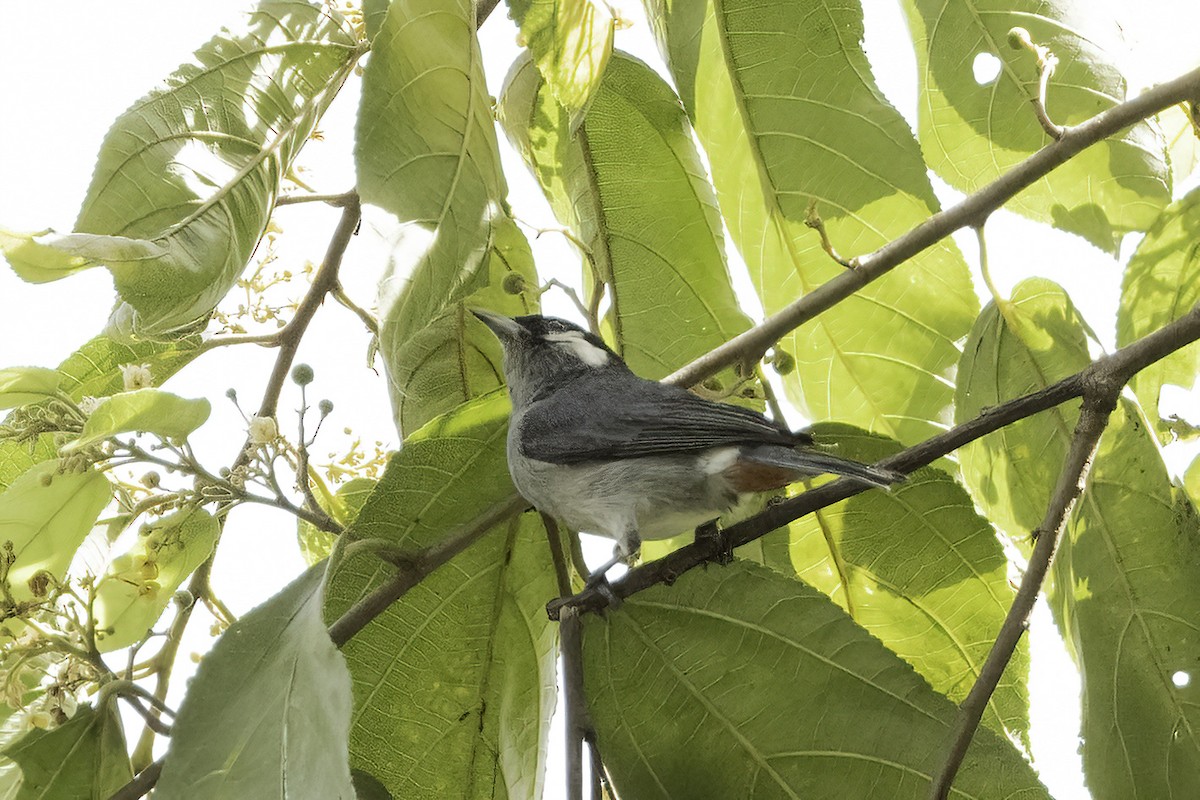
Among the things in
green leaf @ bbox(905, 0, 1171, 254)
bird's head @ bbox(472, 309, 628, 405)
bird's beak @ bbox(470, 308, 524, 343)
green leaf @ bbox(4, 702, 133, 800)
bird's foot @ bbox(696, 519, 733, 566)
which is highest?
green leaf @ bbox(905, 0, 1171, 254)

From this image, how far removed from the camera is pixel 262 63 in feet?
6.88

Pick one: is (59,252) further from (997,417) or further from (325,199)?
(997,417)

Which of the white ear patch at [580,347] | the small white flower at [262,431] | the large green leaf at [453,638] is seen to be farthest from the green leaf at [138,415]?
the white ear patch at [580,347]

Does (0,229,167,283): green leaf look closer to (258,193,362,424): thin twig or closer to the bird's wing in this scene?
(258,193,362,424): thin twig

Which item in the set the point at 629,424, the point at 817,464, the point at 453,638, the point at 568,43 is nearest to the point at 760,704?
the point at 817,464

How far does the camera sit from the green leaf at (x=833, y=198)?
2.50 metres

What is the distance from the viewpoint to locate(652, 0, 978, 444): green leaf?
2.50 meters

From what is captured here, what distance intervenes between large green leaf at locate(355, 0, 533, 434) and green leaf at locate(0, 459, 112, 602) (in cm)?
51

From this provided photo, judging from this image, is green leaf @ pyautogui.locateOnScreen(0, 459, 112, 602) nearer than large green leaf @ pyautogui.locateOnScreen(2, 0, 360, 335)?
No

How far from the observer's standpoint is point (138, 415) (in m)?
1.70

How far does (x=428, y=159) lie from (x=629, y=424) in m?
0.91

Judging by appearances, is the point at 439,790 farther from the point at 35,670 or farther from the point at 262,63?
the point at 262,63

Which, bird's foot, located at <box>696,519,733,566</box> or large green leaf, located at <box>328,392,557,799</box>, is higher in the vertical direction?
bird's foot, located at <box>696,519,733,566</box>

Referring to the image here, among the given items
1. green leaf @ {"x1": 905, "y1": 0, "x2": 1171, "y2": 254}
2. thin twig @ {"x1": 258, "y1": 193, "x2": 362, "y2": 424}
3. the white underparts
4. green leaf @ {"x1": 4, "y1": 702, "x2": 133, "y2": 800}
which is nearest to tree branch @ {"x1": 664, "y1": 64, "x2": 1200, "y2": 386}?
green leaf @ {"x1": 905, "y1": 0, "x2": 1171, "y2": 254}
